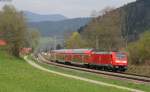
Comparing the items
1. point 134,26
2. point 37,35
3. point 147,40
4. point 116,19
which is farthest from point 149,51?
point 134,26

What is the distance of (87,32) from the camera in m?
118

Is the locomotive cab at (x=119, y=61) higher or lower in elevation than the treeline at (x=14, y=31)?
lower

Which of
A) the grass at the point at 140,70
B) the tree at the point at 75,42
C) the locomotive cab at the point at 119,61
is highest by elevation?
the tree at the point at 75,42

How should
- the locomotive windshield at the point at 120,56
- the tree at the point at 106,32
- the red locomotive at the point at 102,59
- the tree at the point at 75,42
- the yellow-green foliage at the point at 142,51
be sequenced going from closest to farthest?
1. the red locomotive at the point at 102,59
2. the locomotive windshield at the point at 120,56
3. the yellow-green foliage at the point at 142,51
4. the tree at the point at 106,32
5. the tree at the point at 75,42

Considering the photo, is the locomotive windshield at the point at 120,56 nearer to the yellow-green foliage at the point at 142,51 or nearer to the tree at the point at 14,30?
the yellow-green foliage at the point at 142,51

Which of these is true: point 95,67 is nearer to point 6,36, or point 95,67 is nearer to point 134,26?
point 6,36

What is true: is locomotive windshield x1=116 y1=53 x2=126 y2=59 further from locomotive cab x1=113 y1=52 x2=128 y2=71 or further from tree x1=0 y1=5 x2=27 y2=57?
tree x1=0 y1=5 x2=27 y2=57

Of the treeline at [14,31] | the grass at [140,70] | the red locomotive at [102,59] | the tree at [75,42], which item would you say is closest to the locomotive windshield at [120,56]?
the red locomotive at [102,59]

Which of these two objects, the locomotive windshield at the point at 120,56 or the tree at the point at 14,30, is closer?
the locomotive windshield at the point at 120,56

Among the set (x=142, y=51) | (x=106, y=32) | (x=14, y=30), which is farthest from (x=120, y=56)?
(x=106, y=32)

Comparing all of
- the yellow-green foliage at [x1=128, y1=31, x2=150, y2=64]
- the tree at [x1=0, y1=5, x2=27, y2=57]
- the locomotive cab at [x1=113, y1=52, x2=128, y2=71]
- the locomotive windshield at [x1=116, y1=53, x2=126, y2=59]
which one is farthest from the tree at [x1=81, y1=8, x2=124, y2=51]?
the locomotive cab at [x1=113, y1=52, x2=128, y2=71]

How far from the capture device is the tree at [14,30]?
96.5m

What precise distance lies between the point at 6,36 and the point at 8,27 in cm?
197

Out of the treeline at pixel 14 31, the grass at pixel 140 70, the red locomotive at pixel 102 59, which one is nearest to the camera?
the grass at pixel 140 70
